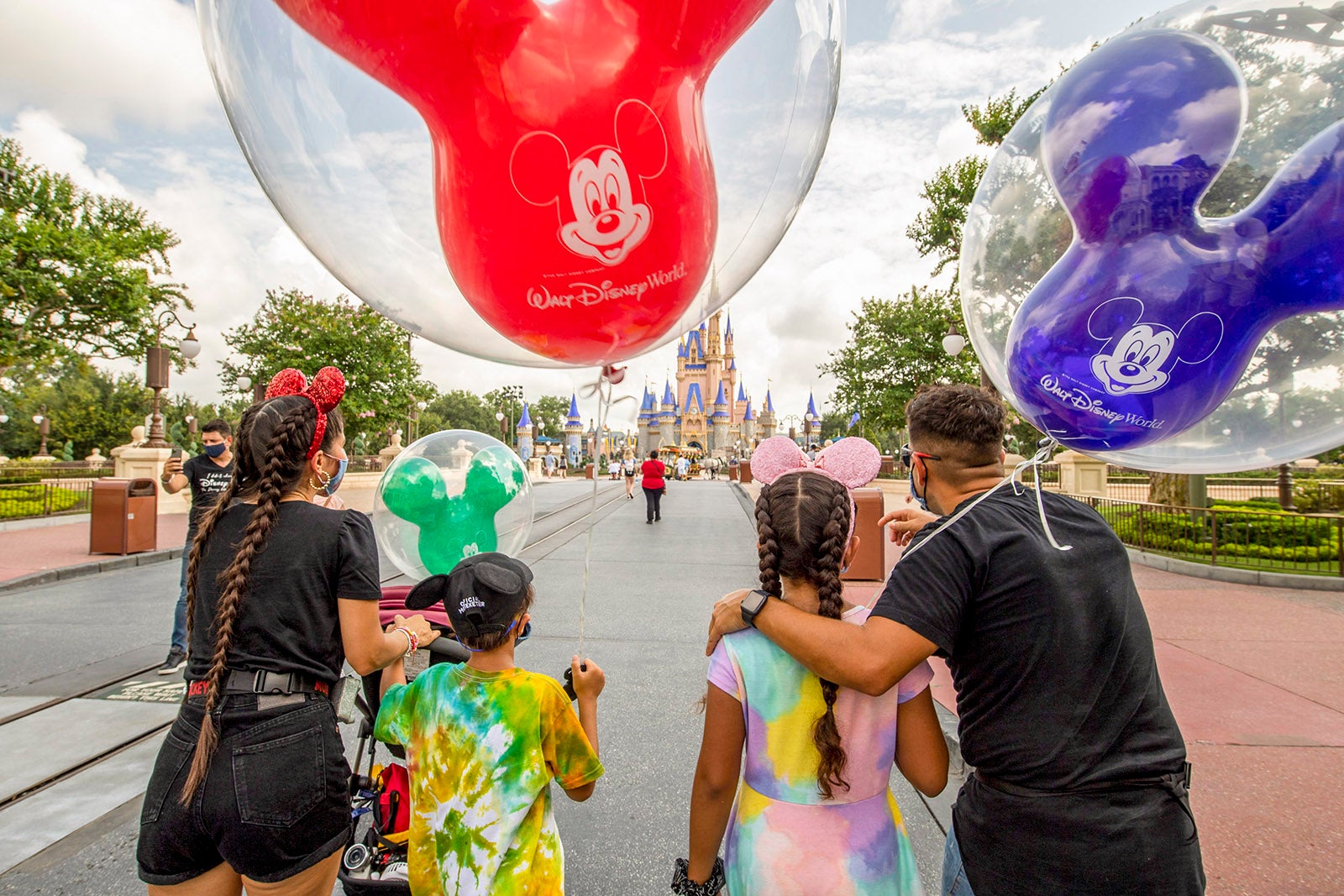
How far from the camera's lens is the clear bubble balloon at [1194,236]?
4.91 ft

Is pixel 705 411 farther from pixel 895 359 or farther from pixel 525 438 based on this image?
pixel 895 359

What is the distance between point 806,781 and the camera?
4.99 ft

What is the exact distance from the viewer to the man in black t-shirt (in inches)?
53.8

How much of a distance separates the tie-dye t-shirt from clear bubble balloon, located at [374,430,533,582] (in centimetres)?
85

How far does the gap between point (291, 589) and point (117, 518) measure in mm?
11171

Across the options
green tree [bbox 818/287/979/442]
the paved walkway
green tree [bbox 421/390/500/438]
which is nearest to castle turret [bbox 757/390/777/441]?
green tree [bbox 421/390/500/438]

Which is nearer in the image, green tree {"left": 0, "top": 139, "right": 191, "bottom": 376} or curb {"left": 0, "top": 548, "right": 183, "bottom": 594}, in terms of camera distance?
curb {"left": 0, "top": 548, "right": 183, "bottom": 594}

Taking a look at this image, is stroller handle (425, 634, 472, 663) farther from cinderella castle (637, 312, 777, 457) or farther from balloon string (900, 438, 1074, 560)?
cinderella castle (637, 312, 777, 457)

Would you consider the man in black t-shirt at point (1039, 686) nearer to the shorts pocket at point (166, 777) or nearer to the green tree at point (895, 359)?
the shorts pocket at point (166, 777)

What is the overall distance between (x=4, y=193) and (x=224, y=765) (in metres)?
25.7

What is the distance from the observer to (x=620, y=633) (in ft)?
20.5

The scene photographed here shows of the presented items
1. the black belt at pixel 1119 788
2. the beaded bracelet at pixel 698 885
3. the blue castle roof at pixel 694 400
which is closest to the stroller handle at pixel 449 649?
the beaded bracelet at pixel 698 885

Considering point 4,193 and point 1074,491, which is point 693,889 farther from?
point 4,193

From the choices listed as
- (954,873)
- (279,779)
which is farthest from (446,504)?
(954,873)
